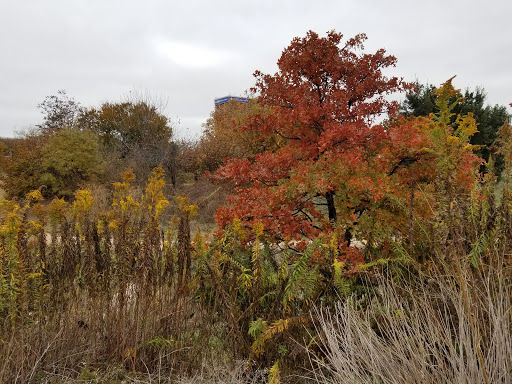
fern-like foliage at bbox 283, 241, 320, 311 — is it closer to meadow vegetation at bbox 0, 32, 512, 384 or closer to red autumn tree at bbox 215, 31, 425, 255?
meadow vegetation at bbox 0, 32, 512, 384

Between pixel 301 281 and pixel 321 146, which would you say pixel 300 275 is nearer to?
pixel 301 281

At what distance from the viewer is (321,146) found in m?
3.65

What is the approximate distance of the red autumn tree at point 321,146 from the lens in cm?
338

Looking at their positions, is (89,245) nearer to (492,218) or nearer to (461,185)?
(492,218)

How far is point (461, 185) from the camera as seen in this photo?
10.4ft

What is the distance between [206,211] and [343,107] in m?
8.56

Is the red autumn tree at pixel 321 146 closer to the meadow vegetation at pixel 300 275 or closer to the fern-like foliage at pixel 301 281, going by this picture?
the meadow vegetation at pixel 300 275

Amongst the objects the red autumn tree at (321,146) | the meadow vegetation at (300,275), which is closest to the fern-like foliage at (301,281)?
the meadow vegetation at (300,275)

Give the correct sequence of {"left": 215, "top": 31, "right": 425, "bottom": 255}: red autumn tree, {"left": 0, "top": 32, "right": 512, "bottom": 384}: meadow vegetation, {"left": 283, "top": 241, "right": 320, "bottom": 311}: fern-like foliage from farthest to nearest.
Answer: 1. {"left": 215, "top": 31, "right": 425, "bottom": 255}: red autumn tree
2. {"left": 283, "top": 241, "right": 320, "bottom": 311}: fern-like foliage
3. {"left": 0, "top": 32, "right": 512, "bottom": 384}: meadow vegetation

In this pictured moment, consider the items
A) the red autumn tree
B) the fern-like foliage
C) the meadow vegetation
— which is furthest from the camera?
the red autumn tree

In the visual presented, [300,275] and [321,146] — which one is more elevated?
[321,146]

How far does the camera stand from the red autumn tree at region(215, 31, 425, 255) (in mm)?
3385

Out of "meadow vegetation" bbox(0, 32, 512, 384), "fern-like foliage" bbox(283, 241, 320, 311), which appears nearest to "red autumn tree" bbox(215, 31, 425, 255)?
"meadow vegetation" bbox(0, 32, 512, 384)

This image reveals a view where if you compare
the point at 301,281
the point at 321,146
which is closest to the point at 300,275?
the point at 301,281
